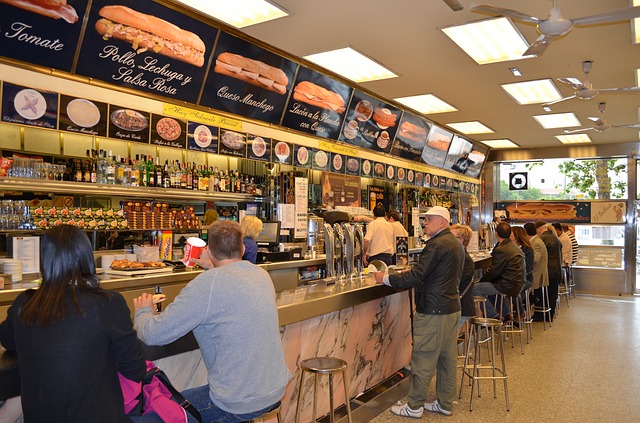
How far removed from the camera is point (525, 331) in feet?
25.5

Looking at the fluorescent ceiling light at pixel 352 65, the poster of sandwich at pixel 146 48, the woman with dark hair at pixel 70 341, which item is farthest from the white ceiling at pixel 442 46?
the woman with dark hair at pixel 70 341

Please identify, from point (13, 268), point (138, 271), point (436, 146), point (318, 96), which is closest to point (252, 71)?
point (318, 96)

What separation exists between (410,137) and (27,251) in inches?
287

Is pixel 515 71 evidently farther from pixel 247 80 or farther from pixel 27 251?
pixel 27 251

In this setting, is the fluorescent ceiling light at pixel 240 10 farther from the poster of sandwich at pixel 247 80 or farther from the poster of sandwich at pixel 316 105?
the poster of sandwich at pixel 316 105

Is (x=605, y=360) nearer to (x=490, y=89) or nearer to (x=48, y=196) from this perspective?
(x=490, y=89)

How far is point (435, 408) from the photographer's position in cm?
431

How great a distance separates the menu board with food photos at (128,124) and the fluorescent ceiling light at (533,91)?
5115 mm

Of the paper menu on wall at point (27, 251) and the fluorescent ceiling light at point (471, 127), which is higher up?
the fluorescent ceiling light at point (471, 127)

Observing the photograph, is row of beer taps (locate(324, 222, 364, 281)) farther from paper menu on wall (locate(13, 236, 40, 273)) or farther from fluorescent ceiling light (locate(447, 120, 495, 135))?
fluorescent ceiling light (locate(447, 120, 495, 135))

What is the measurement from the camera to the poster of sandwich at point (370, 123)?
26.7ft

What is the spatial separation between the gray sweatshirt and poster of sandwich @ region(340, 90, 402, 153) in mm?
6093

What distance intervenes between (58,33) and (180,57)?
1.22 metres

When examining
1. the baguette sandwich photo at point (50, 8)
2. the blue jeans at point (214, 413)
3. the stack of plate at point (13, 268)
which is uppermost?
the baguette sandwich photo at point (50, 8)
